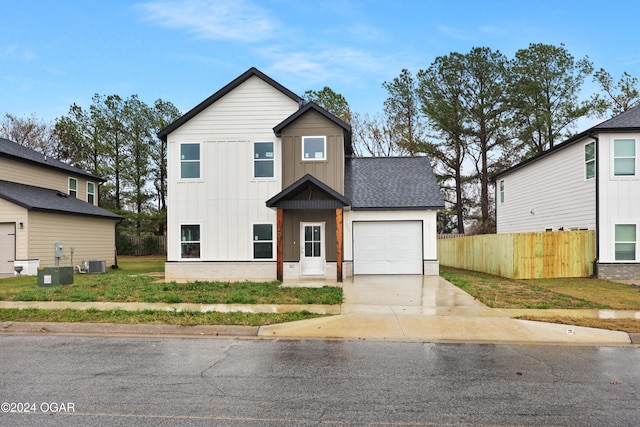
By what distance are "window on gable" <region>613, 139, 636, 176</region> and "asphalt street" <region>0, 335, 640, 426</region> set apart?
40.6 feet

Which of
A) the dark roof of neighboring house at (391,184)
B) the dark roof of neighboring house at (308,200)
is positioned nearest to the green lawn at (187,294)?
the dark roof of neighboring house at (308,200)

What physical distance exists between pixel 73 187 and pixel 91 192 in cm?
215

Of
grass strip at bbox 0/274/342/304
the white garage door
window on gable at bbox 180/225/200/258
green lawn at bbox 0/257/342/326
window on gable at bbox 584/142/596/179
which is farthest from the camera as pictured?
the white garage door

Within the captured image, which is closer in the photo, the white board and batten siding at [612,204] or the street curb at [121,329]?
the street curb at [121,329]

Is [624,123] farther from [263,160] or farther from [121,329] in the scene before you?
[121,329]

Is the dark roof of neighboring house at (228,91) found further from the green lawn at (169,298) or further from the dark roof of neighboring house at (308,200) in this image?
the green lawn at (169,298)

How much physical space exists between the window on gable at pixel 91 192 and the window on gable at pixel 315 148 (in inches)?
728

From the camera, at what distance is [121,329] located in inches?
338

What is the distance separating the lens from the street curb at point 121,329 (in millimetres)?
8406

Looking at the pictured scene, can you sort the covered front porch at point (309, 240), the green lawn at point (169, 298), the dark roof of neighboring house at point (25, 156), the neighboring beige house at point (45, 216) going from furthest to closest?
1. the dark roof of neighboring house at point (25, 156)
2. the neighboring beige house at point (45, 216)
3. the covered front porch at point (309, 240)
4. the green lawn at point (169, 298)

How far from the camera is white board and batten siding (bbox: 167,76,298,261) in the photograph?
57.9 feet

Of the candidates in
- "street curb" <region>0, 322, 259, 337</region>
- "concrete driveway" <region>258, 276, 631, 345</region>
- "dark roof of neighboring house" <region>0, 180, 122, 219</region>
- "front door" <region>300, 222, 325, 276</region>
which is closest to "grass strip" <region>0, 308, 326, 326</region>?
"street curb" <region>0, 322, 259, 337</region>

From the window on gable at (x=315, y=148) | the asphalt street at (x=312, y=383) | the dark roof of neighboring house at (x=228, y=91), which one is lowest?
the asphalt street at (x=312, y=383)

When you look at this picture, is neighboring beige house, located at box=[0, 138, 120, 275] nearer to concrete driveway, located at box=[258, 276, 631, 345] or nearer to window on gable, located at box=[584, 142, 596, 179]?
concrete driveway, located at box=[258, 276, 631, 345]
